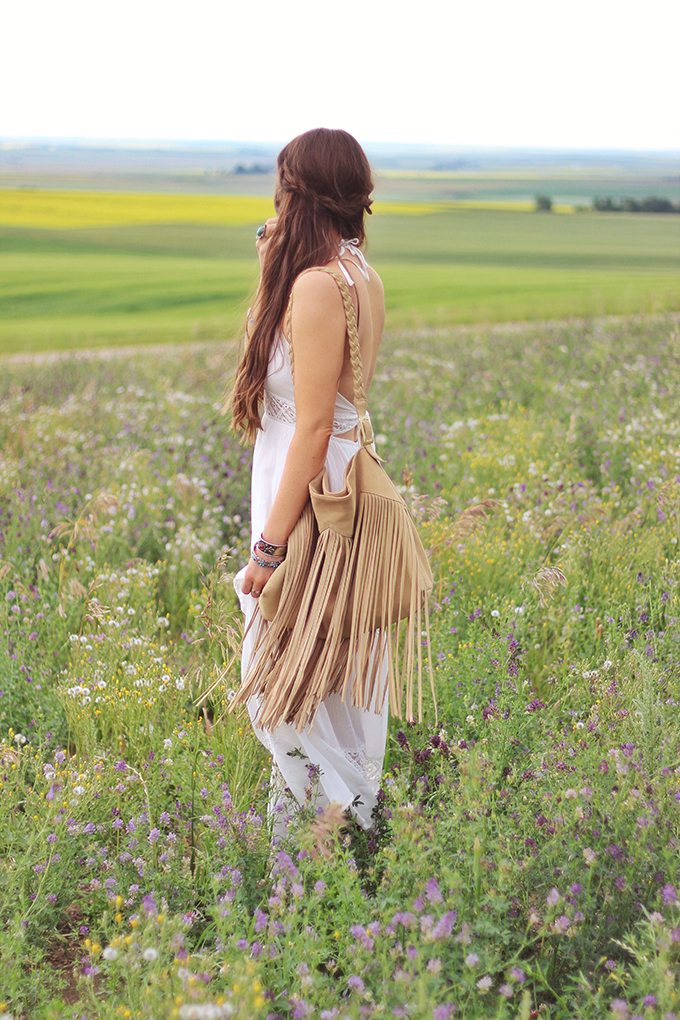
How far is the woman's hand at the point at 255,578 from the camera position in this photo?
215 cm

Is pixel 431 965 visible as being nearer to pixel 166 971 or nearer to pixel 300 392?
pixel 166 971

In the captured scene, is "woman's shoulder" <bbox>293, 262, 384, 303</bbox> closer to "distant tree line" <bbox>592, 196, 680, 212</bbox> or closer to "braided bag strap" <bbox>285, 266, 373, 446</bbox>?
"braided bag strap" <bbox>285, 266, 373, 446</bbox>

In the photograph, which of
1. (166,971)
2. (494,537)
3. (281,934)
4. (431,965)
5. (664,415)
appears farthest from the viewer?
(664,415)

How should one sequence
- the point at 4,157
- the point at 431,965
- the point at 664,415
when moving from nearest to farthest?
1. the point at 431,965
2. the point at 664,415
3. the point at 4,157

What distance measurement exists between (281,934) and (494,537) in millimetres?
2274

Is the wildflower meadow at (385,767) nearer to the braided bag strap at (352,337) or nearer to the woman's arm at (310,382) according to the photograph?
the woman's arm at (310,382)

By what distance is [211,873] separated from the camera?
207 centimetres

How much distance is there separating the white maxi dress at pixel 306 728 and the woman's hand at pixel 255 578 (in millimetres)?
101

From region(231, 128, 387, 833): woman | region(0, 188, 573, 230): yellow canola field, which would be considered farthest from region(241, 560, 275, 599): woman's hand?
region(0, 188, 573, 230): yellow canola field

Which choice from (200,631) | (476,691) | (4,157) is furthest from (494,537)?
(4,157)

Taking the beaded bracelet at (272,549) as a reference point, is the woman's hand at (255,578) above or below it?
below

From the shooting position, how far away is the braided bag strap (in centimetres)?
197

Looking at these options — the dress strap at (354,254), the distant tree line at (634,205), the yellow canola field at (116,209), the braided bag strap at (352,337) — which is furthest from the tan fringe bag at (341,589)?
the distant tree line at (634,205)

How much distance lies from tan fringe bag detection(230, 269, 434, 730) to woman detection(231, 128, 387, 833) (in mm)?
73
